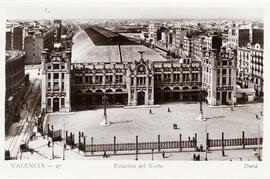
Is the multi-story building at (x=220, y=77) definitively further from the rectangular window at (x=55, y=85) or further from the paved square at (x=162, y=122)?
the rectangular window at (x=55, y=85)

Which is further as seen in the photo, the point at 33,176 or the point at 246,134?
the point at 246,134

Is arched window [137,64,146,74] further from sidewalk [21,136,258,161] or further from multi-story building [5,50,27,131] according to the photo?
sidewalk [21,136,258,161]

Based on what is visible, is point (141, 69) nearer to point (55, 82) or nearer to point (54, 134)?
point (55, 82)

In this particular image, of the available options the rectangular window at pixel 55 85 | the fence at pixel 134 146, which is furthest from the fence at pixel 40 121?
the fence at pixel 134 146

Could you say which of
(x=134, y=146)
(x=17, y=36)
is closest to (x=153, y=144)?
(x=134, y=146)

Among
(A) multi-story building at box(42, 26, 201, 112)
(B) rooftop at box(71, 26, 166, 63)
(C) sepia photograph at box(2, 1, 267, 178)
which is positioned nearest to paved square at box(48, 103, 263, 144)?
(C) sepia photograph at box(2, 1, 267, 178)

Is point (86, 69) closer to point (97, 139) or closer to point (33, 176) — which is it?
point (97, 139)
